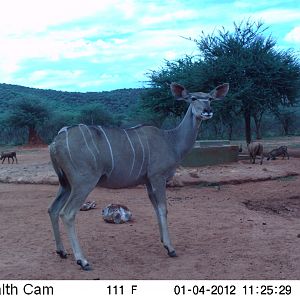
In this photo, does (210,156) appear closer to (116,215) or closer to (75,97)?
(116,215)

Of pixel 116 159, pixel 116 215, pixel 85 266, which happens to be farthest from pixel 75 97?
pixel 85 266

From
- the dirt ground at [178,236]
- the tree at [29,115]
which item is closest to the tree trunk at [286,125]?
the tree at [29,115]

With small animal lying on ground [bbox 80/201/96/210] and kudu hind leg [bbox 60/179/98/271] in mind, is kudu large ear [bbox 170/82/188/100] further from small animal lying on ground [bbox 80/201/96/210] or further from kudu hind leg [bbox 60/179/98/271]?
small animal lying on ground [bbox 80/201/96/210]

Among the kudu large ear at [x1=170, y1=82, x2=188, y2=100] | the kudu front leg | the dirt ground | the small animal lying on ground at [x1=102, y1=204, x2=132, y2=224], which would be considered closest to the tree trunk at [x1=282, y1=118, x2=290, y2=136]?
the dirt ground

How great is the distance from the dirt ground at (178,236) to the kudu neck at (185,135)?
132cm

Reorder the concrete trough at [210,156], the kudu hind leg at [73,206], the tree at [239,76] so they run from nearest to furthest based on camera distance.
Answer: the kudu hind leg at [73,206]
the concrete trough at [210,156]
the tree at [239,76]

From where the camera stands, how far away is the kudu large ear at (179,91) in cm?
762

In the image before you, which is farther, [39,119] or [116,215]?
[39,119]

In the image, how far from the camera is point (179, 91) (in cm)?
771

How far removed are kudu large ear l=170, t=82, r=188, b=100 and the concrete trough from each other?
998 cm

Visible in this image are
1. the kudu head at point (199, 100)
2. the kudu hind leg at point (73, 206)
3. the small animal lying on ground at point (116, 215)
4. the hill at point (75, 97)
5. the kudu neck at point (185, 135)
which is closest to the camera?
the kudu hind leg at point (73, 206)

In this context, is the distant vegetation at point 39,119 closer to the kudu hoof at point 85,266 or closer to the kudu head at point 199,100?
the kudu head at point 199,100

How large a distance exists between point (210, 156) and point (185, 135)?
35.2 feet

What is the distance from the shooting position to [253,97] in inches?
980
